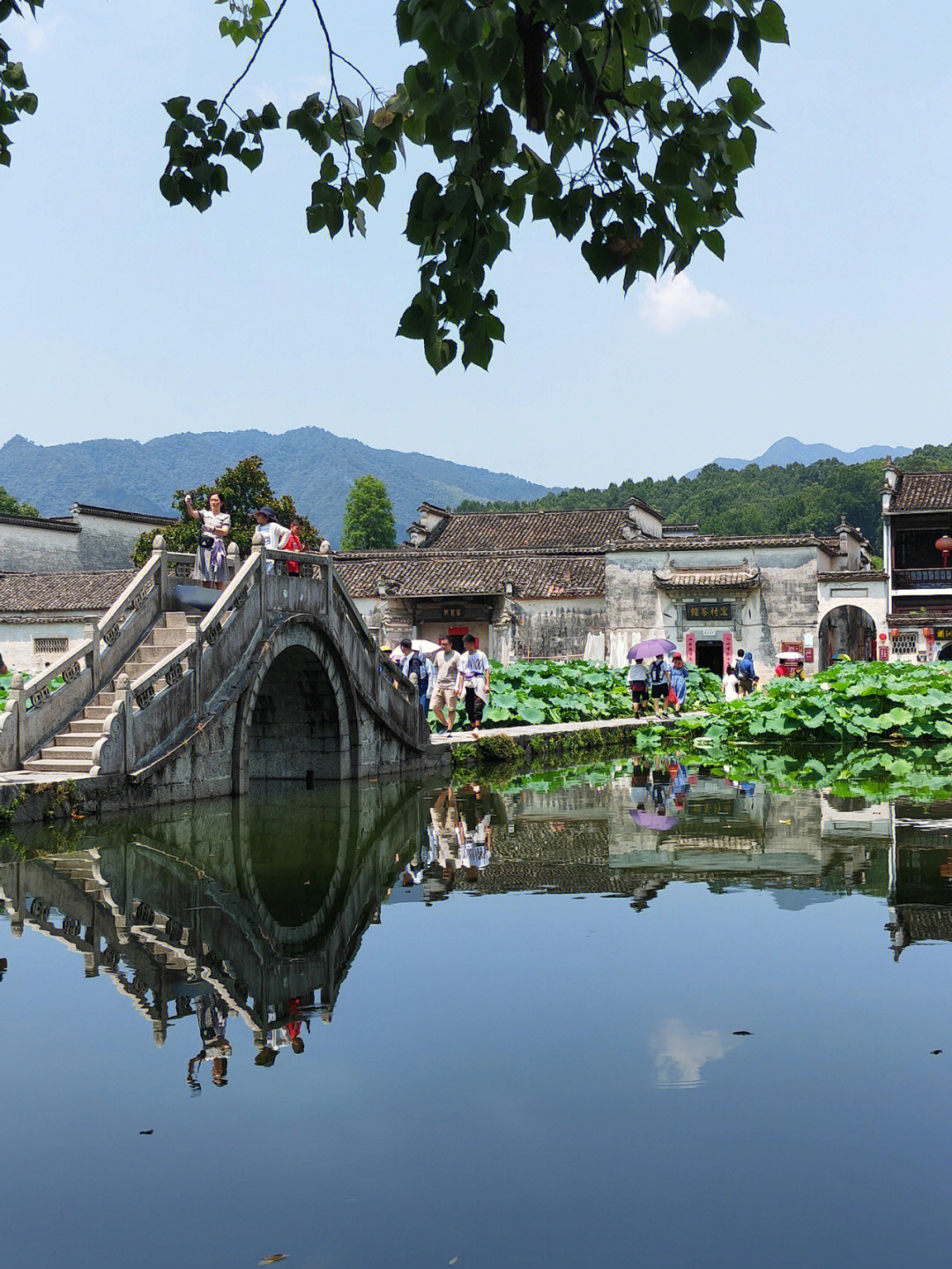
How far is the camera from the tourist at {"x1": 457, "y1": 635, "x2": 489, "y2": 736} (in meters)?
20.0

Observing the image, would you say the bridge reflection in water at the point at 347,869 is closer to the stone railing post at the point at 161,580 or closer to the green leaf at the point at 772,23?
the stone railing post at the point at 161,580

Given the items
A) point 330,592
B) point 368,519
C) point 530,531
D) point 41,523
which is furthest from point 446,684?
point 368,519

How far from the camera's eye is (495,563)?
39.7 meters

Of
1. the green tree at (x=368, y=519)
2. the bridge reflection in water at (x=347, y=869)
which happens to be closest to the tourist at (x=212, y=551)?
the bridge reflection in water at (x=347, y=869)

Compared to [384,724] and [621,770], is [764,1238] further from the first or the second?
[621,770]

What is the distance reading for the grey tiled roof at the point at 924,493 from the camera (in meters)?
37.4

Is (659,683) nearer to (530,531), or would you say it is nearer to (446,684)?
(446,684)

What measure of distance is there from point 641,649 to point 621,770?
6.36 m

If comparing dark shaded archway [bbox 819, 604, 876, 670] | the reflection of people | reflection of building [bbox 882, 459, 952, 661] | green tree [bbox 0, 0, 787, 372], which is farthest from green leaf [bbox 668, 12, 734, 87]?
dark shaded archway [bbox 819, 604, 876, 670]

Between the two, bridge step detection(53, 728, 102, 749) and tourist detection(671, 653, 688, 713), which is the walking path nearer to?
tourist detection(671, 653, 688, 713)

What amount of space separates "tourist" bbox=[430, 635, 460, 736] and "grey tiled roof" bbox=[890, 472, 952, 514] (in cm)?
2136

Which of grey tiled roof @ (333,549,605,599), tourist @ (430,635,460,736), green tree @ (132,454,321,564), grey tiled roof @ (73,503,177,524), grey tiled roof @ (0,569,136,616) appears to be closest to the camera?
tourist @ (430,635,460,736)

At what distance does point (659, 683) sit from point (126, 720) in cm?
1519

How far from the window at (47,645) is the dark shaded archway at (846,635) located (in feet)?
68.9
